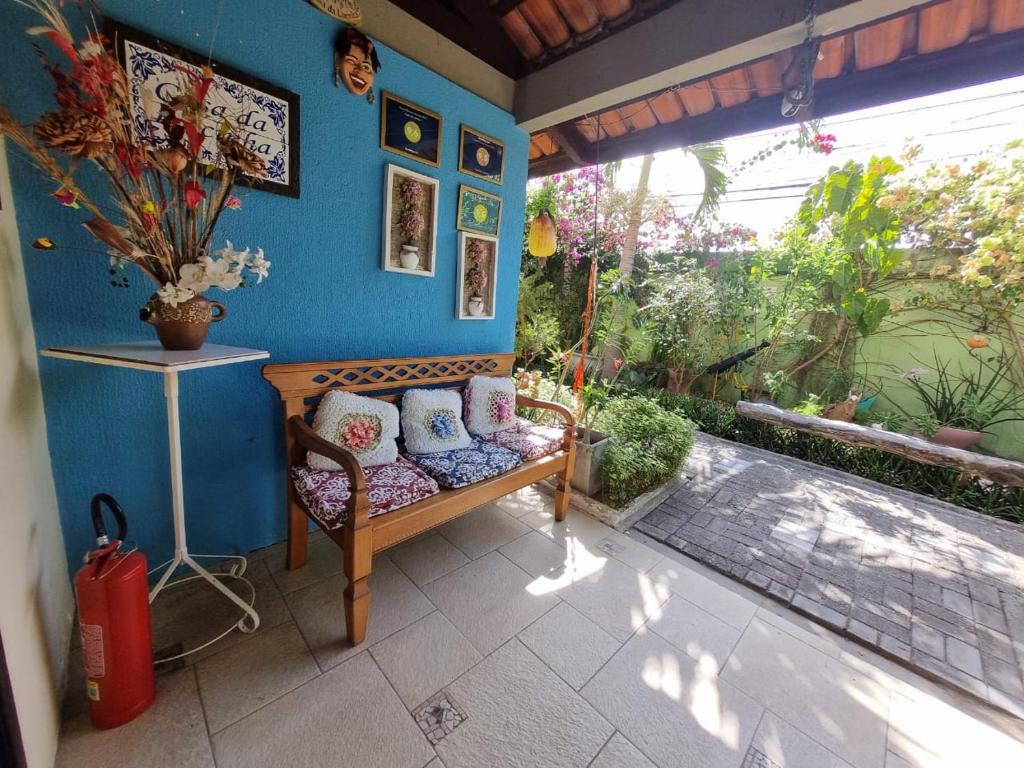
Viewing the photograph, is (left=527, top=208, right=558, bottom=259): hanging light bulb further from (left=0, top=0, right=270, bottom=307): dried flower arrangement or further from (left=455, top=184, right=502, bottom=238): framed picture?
(left=0, top=0, right=270, bottom=307): dried flower arrangement

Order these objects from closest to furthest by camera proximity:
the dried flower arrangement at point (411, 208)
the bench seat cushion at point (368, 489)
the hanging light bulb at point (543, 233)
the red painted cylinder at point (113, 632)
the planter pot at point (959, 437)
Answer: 1. the red painted cylinder at point (113, 632)
2. the bench seat cushion at point (368, 489)
3. the dried flower arrangement at point (411, 208)
4. the hanging light bulb at point (543, 233)
5. the planter pot at point (959, 437)

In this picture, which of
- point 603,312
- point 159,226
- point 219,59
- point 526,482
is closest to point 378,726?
point 526,482

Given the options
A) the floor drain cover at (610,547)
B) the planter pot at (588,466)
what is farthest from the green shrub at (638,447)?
the floor drain cover at (610,547)

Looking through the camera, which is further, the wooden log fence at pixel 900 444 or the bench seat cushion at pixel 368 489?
the wooden log fence at pixel 900 444

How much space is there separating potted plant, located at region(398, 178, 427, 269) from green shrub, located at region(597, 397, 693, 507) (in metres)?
1.96

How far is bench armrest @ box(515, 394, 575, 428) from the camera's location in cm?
243

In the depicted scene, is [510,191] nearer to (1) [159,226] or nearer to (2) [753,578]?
(1) [159,226]

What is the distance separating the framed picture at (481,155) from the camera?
242 centimetres

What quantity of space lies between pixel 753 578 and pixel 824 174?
4.64 metres

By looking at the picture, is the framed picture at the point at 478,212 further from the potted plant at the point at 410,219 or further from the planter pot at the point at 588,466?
the planter pot at the point at 588,466

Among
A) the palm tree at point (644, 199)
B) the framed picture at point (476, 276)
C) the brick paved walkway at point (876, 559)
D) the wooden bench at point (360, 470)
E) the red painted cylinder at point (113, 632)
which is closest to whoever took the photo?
the red painted cylinder at point (113, 632)

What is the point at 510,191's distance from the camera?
280cm

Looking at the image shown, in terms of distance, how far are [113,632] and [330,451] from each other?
2.52ft

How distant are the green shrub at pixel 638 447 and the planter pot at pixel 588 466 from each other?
55mm
